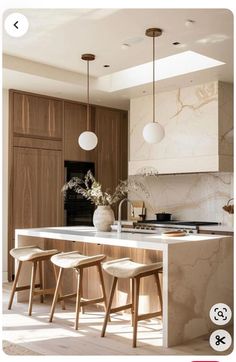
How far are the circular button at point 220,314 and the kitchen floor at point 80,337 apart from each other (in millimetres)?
298

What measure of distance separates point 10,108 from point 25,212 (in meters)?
1.41

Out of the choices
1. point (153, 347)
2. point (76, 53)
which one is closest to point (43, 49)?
point (76, 53)

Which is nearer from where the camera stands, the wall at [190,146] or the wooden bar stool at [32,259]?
the wooden bar stool at [32,259]

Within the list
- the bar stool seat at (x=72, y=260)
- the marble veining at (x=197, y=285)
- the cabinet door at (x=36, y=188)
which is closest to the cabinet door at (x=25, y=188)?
the cabinet door at (x=36, y=188)

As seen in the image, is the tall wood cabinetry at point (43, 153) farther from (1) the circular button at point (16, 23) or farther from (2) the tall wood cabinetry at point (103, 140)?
(1) the circular button at point (16, 23)

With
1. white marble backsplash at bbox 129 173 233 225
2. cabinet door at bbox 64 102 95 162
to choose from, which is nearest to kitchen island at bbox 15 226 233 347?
white marble backsplash at bbox 129 173 233 225

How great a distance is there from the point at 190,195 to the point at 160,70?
172 centimetres

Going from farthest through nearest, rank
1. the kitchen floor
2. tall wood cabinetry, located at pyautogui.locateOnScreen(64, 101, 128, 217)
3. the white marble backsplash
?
tall wood cabinetry, located at pyautogui.locateOnScreen(64, 101, 128, 217)
the white marble backsplash
the kitchen floor

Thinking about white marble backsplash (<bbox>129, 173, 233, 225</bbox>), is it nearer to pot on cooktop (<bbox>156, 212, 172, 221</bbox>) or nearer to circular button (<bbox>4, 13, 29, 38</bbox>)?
pot on cooktop (<bbox>156, 212, 172, 221</bbox>)

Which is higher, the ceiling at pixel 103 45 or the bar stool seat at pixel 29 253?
the ceiling at pixel 103 45

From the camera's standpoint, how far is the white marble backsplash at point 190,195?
581 cm

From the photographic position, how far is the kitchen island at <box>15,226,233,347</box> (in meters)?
3.47

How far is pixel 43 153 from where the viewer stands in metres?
6.40
